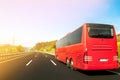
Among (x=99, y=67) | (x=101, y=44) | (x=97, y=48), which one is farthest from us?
(x=101, y=44)

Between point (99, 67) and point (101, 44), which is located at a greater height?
point (101, 44)

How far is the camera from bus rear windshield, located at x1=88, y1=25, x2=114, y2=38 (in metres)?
12.3

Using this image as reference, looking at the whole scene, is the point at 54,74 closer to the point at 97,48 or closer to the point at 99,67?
the point at 99,67

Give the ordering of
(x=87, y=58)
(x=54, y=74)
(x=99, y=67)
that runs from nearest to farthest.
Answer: (x=87, y=58) → (x=99, y=67) → (x=54, y=74)

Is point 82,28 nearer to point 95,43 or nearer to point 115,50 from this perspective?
point 95,43

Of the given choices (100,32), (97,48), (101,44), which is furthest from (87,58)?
(100,32)

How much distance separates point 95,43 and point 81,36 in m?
1.17

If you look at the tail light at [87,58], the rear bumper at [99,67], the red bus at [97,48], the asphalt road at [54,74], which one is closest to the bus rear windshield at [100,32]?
the red bus at [97,48]

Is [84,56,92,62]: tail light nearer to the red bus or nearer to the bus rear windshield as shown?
the red bus

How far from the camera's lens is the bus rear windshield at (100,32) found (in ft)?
40.4

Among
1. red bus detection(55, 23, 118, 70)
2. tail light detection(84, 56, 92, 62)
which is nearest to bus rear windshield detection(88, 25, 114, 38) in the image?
red bus detection(55, 23, 118, 70)

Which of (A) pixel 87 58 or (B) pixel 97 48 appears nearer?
(A) pixel 87 58

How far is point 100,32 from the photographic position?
40.7ft

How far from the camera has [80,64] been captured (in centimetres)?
1241
